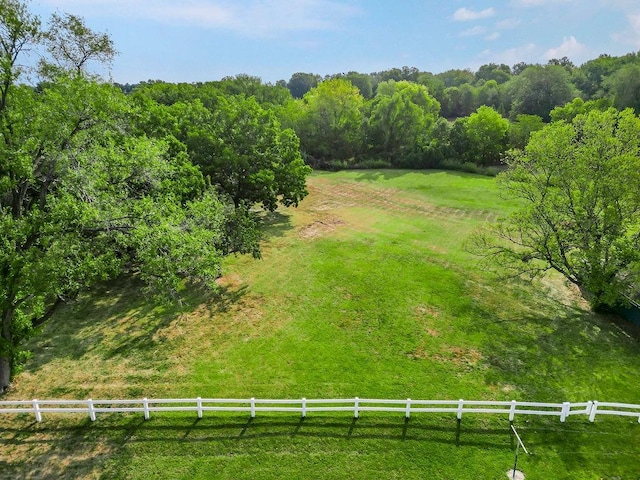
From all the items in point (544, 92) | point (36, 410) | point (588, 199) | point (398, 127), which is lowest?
point (36, 410)

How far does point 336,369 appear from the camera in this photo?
687 inches

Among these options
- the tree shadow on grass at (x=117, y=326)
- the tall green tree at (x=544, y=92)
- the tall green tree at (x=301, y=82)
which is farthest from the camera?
the tall green tree at (x=301, y=82)

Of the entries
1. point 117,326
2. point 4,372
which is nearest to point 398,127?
point 117,326

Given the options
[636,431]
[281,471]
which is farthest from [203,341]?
[636,431]

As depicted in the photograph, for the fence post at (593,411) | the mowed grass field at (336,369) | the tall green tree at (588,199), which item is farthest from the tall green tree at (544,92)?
the fence post at (593,411)

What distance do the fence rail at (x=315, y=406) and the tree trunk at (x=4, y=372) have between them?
3.95 ft

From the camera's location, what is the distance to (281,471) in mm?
12586

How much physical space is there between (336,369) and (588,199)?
15.2 m

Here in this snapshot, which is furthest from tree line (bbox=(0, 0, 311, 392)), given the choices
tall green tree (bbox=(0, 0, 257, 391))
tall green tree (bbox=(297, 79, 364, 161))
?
tall green tree (bbox=(297, 79, 364, 161))

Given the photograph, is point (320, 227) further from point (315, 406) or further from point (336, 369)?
point (315, 406)

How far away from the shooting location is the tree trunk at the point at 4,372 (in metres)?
15.8

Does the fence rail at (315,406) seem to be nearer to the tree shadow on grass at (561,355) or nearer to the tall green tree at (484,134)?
the tree shadow on grass at (561,355)

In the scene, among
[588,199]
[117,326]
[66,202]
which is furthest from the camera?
[588,199]

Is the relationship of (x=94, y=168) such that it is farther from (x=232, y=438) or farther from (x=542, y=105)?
(x=542, y=105)
